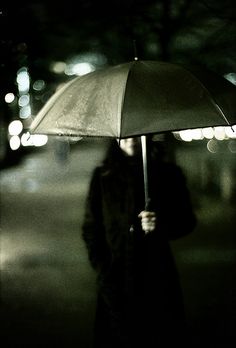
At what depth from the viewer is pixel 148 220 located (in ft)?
→ 9.86

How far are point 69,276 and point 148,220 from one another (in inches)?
147

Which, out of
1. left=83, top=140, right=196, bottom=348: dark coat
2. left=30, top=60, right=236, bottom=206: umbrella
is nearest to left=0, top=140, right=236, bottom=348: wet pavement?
left=83, top=140, right=196, bottom=348: dark coat

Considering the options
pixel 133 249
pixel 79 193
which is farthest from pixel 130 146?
pixel 79 193

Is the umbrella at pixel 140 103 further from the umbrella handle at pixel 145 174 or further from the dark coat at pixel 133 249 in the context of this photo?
the dark coat at pixel 133 249

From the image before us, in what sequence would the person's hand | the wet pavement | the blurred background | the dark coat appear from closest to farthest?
the person's hand < the dark coat < the wet pavement < the blurred background

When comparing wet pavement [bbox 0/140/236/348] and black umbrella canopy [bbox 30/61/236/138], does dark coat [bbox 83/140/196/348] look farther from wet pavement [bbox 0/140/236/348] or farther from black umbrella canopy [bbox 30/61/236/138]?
wet pavement [bbox 0/140/236/348]

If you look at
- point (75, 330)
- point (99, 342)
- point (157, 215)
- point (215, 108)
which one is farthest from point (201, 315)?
point (215, 108)

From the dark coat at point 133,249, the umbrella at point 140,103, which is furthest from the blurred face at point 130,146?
the umbrella at point 140,103

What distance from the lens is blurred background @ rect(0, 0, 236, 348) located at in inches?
201

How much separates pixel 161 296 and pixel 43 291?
3.05m

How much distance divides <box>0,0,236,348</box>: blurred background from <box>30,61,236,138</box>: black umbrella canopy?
0.81ft

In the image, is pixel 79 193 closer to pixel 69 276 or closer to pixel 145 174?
pixel 69 276

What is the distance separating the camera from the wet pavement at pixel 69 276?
480 centimetres

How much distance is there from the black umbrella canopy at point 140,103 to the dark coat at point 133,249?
0.52 m
